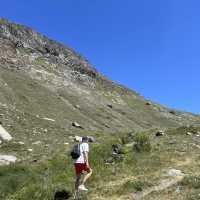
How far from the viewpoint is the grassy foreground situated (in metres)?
15.6

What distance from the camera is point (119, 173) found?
1878cm

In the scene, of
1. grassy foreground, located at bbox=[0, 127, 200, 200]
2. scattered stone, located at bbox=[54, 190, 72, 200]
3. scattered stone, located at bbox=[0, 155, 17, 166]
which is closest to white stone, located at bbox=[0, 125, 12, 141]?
scattered stone, located at bbox=[0, 155, 17, 166]

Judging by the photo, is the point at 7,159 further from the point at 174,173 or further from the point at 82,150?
the point at 174,173

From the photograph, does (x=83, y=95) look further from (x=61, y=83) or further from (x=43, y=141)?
(x=43, y=141)

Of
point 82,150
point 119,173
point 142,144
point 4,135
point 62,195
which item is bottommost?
point 62,195

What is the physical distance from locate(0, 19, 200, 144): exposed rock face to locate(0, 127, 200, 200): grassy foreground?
12.2 m

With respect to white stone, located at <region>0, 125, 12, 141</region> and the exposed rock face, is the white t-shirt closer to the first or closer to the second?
white stone, located at <region>0, 125, 12, 141</region>

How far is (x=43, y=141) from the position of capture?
3056 cm

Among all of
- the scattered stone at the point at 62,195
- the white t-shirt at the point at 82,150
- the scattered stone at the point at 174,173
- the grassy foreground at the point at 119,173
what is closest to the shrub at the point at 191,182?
the grassy foreground at the point at 119,173

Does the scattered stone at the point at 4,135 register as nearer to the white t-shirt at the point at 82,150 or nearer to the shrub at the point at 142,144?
the shrub at the point at 142,144

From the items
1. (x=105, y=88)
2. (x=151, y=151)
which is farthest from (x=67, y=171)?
(x=105, y=88)

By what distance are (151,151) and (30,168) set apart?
6.48m

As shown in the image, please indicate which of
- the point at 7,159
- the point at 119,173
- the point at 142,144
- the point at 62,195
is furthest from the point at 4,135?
the point at 62,195

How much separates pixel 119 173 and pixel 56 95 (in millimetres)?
47086
